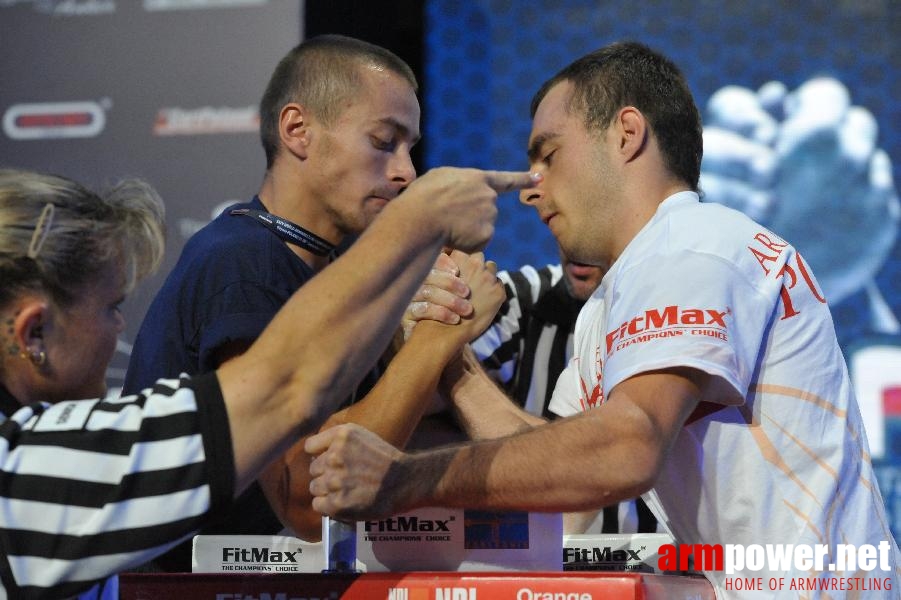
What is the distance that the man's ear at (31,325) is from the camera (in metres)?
1.10

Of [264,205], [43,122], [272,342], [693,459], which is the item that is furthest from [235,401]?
[43,122]

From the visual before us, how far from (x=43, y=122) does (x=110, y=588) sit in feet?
8.05

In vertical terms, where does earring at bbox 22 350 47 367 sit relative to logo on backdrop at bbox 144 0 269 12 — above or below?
below

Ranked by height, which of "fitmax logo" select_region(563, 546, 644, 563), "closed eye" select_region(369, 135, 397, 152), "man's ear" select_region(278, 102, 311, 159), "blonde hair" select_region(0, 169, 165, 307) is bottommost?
"fitmax logo" select_region(563, 546, 644, 563)

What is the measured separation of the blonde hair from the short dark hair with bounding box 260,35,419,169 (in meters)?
0.79

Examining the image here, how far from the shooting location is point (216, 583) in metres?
1.22

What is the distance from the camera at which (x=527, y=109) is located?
139 inches

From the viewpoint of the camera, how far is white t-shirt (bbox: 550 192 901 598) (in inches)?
54.1

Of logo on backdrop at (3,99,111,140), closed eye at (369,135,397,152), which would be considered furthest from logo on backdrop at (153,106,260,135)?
closed eye at (369,135,397,152)

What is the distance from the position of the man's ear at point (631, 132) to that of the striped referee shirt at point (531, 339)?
0.94 m

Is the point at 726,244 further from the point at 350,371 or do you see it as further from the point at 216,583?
the point at 216,583

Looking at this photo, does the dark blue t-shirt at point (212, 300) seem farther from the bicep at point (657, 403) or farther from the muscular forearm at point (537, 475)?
the bicep at point (657, 403)

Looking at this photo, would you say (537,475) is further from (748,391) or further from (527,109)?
(527,109)

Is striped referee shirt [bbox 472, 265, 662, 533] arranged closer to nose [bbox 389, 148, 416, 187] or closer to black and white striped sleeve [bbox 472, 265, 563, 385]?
black and white striped sleeve [bbox 472, 265, 563, 385]
